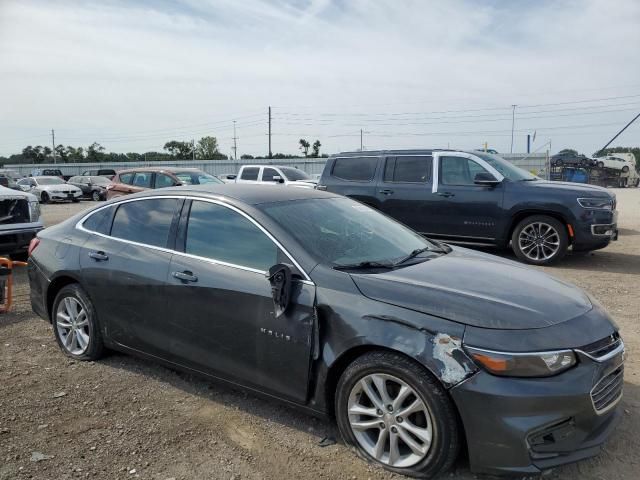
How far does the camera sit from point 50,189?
2752 centimetres

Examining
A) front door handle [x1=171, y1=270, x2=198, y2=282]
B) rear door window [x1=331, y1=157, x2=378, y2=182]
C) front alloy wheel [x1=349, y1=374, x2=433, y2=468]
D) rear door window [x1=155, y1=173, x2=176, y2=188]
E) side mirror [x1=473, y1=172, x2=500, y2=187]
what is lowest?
front alloy wheel [x1=349, y1=374, x2=433, y2=468]

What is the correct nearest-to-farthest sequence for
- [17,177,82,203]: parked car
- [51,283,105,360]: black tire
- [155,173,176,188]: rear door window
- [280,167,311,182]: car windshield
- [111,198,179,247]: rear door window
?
[111,198,179,247]: rear door window, [51,283,105,360]: black tire, [155,173,176,188]: rear door window, [280,167,311,182]: car windshield, [17,177,82,203]: parked car

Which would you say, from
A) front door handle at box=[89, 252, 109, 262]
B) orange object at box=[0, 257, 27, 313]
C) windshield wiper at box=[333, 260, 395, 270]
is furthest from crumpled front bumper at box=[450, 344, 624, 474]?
orange object at box=[0, 257, 27, 313]

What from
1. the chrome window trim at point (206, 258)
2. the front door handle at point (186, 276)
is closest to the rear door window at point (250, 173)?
the chrome window trim at point (206, 258)

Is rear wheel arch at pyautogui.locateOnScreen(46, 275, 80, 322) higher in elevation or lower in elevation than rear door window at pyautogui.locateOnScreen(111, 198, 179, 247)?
lower

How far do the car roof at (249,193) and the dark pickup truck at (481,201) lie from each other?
17.2 ft

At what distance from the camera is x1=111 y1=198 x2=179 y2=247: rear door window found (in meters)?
3.96

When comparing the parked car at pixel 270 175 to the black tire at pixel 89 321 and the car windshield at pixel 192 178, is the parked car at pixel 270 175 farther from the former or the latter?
the black tire at pixel 89 321

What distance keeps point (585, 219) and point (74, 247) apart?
7141mm

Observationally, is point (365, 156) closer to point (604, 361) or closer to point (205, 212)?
point (205, 212)

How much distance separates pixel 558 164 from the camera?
3534 centimetres

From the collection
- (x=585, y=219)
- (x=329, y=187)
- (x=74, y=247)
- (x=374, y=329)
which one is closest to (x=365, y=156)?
(x=329, y=187)

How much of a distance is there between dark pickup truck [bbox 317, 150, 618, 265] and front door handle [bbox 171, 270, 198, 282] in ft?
20.7

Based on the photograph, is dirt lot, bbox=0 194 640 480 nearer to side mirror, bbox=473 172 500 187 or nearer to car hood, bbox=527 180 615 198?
car hood, bbox=527 180 615 198
